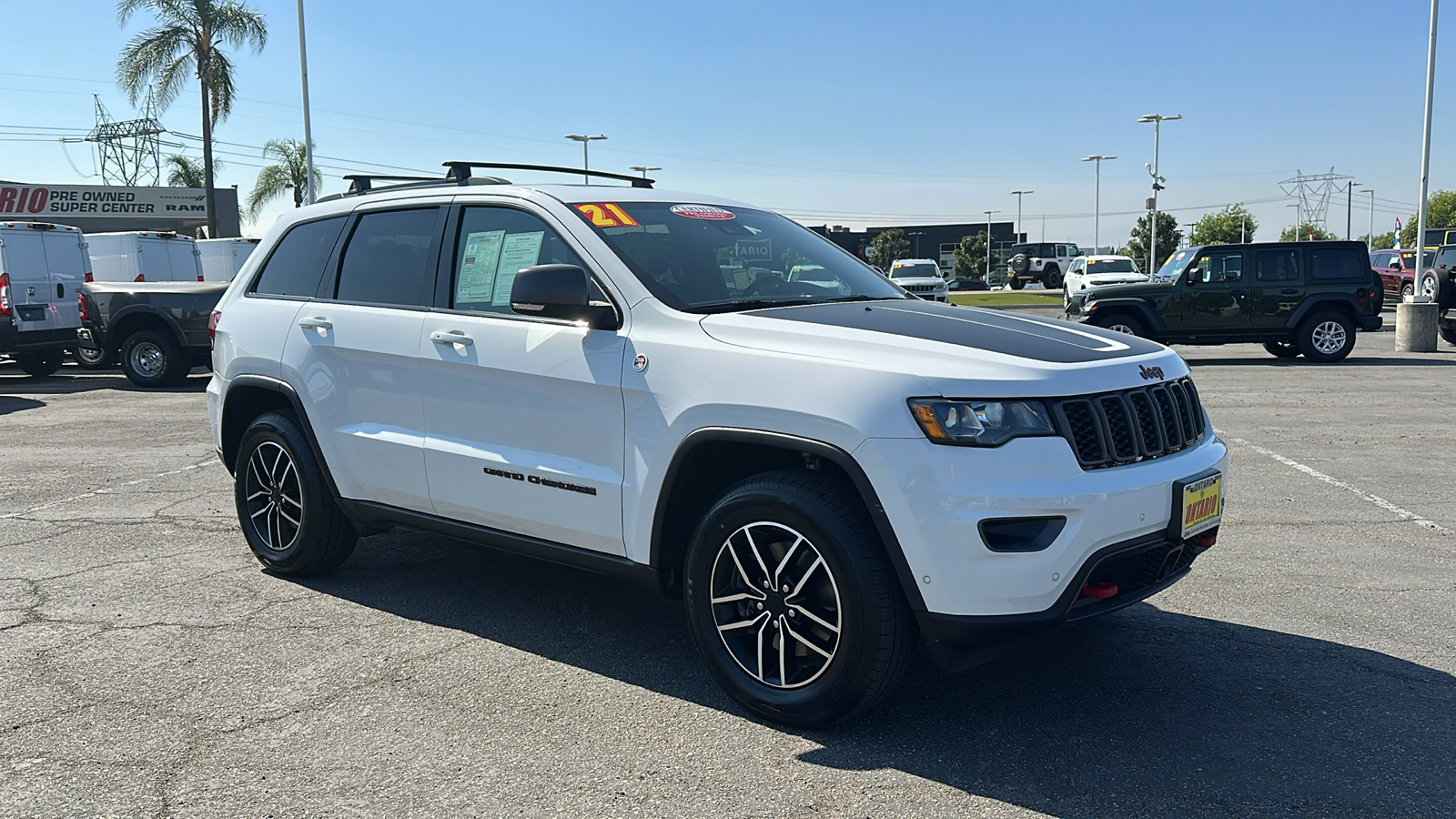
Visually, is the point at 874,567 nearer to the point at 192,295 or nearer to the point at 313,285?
the point at 313,285

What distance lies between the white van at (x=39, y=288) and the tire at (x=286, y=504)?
1211cm

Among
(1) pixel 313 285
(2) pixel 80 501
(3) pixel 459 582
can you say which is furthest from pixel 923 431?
(2) pixel 80 501

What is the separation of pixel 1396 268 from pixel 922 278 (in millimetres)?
18297

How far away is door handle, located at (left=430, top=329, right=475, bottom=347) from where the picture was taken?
4.46m

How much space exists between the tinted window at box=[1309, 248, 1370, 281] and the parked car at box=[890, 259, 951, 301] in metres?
9.41

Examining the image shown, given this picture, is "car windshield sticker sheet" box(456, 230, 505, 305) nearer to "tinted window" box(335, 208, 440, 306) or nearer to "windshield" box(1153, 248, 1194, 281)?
"tinted window" box(335, 208, 440, 306)

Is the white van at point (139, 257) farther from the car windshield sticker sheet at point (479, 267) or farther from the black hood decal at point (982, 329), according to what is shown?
the black hood decal at point (982, 329)

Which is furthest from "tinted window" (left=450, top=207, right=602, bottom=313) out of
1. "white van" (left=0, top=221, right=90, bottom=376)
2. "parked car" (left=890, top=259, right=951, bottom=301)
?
"parked car" (left=890, top=259, right=951, bottom=301)

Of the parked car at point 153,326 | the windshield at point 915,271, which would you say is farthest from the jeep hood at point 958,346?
the windshield at point 915,271

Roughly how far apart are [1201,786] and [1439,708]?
118cm

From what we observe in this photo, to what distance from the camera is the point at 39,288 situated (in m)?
15.9

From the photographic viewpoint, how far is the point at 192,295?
49.5 feet

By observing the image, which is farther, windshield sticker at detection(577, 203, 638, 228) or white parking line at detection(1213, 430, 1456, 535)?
white parking line at detection(1213, 430, 1456, 535)

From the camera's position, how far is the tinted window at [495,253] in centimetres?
446
